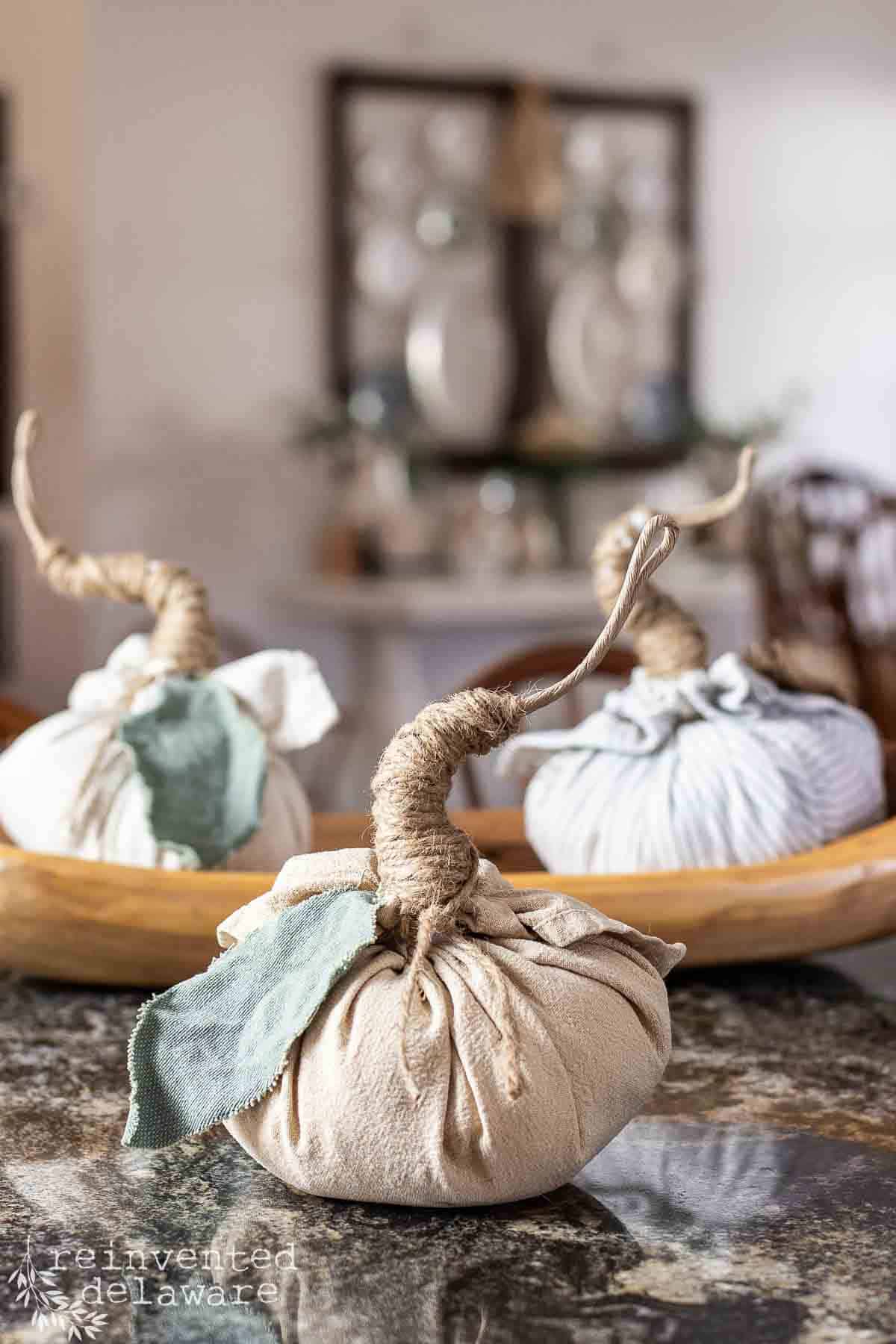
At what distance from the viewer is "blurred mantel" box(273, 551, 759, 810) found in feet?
13.8

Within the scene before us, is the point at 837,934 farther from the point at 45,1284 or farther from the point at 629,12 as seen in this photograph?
the point at 629,12

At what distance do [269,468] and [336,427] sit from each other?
0.27 metres

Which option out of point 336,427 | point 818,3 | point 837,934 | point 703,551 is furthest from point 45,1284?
point 818,3

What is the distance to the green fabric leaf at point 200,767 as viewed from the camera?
0.88 m

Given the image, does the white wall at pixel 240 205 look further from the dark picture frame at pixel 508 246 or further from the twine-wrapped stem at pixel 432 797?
the twine-wrapped stem at pixel 432 797

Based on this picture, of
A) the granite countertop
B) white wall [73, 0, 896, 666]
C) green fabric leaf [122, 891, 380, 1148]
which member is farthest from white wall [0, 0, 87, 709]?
green fabric leaf [122, 891, 380, 1148]

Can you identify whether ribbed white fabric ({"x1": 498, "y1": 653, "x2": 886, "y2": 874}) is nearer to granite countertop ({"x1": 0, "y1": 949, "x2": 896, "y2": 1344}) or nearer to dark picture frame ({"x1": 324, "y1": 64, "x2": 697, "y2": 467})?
granite countertop ({"x1": 0, "y1": 949, "x2": 896, "y2": 1344})

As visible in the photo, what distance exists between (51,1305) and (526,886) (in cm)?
33

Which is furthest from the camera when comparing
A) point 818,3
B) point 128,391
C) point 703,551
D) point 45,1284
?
point 818,3

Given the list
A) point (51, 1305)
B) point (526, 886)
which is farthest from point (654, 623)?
point (51, 1305)

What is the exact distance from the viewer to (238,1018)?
0.57 metres

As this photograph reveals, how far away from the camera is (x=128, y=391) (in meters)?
4.36

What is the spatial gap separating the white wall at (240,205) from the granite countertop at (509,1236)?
3.75 meters

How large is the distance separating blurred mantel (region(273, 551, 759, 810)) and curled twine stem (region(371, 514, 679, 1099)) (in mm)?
3372
